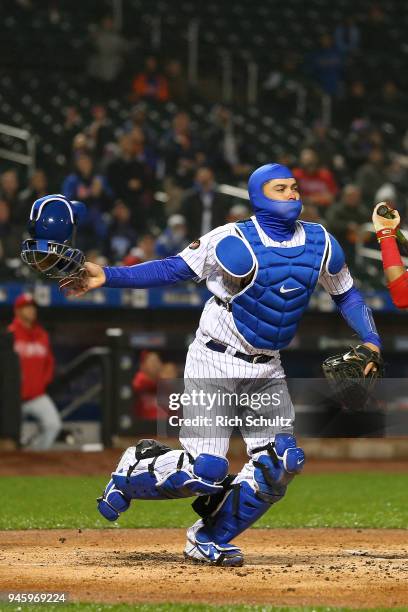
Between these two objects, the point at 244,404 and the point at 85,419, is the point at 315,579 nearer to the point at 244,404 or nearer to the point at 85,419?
the point at 244,404

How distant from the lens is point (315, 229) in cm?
674

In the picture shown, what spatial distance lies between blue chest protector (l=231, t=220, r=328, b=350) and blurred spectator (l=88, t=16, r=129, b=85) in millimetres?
12860

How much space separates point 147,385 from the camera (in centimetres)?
1396

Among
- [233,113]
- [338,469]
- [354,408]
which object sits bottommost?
[338,469]

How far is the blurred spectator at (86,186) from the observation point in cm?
1469

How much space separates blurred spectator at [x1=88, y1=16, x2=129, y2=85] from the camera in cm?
1898

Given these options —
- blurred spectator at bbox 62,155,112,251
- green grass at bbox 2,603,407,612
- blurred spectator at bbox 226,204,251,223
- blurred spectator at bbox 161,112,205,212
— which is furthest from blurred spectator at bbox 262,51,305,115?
green grass at bbox 2,603,407,612

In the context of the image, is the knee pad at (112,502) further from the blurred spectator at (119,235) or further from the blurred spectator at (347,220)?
the blurred spectator at (347,220)

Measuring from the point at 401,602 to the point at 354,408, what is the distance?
1.51 metres

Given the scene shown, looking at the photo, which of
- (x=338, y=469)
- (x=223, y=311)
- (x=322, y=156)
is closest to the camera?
(x=223, y=311)

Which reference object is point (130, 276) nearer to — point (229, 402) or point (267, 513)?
point (229, 402)

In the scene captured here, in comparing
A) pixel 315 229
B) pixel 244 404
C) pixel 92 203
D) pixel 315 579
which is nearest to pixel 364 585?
pixel 315 579

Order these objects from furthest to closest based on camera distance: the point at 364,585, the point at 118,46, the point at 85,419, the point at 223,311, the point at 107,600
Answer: the point at 118,46, the point at 85,419, the point at 223,311, the point at 364,585, the point at 107,600

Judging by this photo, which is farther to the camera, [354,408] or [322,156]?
[322,156]
